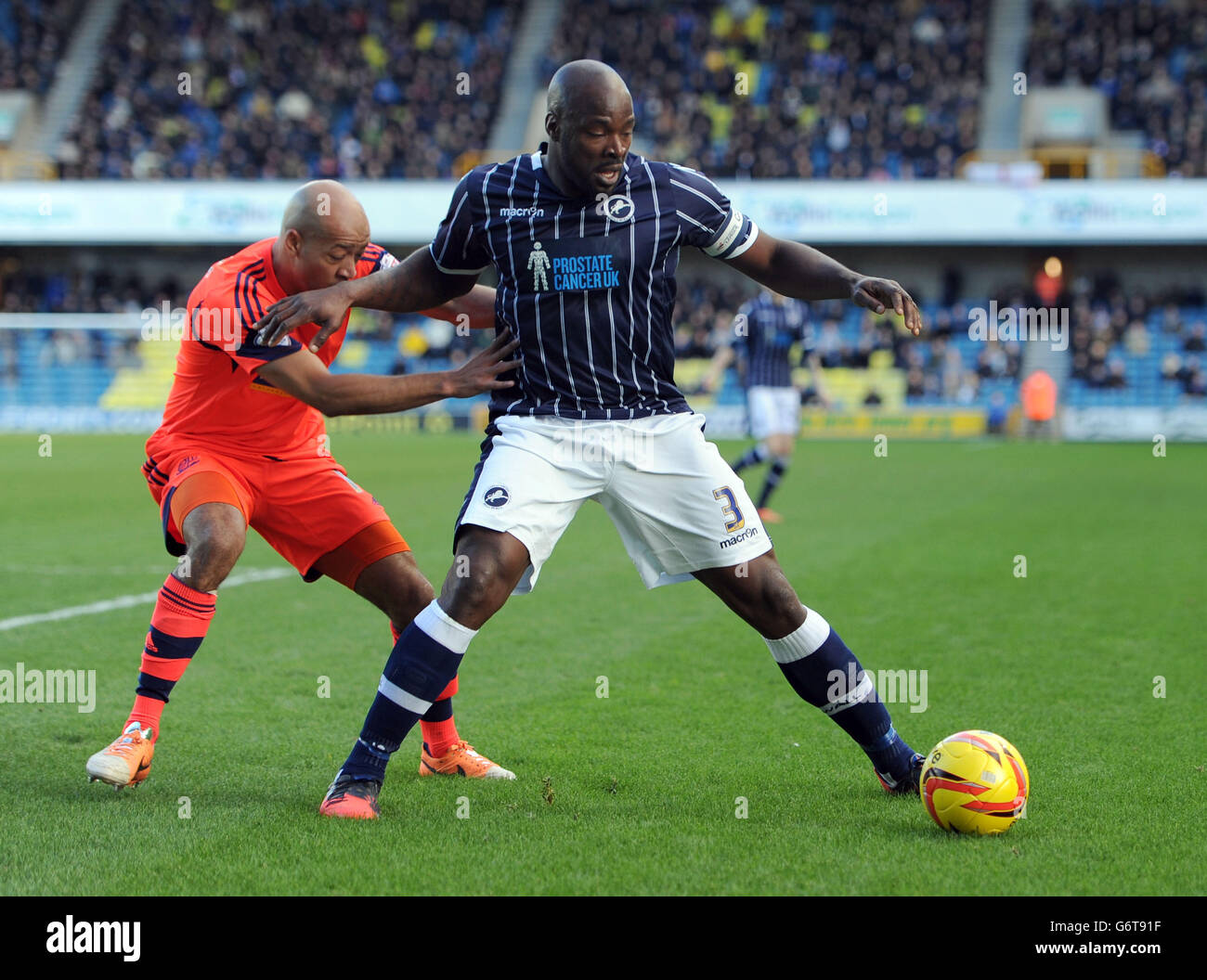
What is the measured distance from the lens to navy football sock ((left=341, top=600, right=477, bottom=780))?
3988mm

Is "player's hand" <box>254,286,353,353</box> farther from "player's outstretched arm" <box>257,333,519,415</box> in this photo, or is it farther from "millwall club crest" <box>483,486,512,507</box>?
"millwall club crest" <box>483,486,512,507</box>

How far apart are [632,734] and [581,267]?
1975 millimetres

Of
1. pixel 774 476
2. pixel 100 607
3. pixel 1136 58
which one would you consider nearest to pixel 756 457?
pixel 774 476

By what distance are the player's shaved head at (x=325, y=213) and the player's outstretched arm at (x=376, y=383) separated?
1.50 feet

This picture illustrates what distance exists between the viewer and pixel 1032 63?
34.3 metres

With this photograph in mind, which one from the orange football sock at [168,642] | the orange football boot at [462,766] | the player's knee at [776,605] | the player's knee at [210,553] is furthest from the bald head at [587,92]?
the orange football boot at [462,766]

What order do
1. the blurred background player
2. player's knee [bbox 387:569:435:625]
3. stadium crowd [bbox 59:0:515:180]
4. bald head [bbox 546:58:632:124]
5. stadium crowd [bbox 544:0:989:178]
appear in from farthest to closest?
stadium crowd [bbox 59:0:515:180] → stadium crowd [bbox 544:0:989:178] → the blurred background player → player's knee [bbox 387:569:435:625] → bald head [bbox 546:58:632:124]

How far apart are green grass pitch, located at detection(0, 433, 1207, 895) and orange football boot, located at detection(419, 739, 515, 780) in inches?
3.1

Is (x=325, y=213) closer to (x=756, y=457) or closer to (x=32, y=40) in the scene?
(x=756, y=457)

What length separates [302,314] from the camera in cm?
398

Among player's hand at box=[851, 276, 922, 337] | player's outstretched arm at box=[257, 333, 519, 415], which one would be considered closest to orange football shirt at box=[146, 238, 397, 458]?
player's outstretched arm at box=[257, 333, 519, 415]

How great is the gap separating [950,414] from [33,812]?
28.1 m
